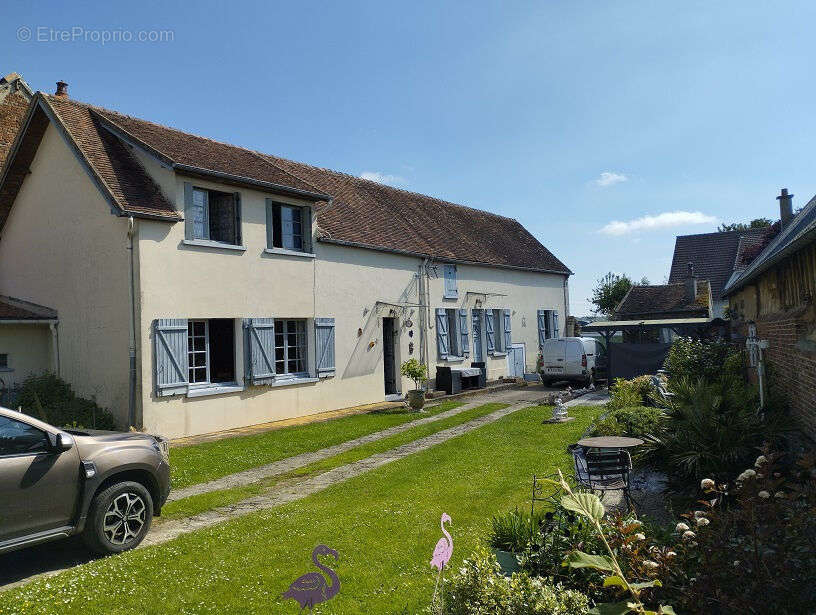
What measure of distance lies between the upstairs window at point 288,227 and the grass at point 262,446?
4413 mm

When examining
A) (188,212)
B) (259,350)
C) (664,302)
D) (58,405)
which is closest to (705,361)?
(259,350)

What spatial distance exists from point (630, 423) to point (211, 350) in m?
9.05

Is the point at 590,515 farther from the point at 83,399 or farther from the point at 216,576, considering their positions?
the point at 83,399

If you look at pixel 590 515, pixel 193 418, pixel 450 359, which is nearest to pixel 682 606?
pixel 590 515

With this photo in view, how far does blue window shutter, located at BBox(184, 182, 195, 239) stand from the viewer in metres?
12.5

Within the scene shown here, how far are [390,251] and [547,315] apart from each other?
11199 mm

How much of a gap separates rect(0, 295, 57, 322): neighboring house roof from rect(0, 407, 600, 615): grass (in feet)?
28.3

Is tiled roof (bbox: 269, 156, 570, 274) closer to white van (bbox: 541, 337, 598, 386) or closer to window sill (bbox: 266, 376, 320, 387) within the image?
window sill (bbox: 266, 376, 320, 387)

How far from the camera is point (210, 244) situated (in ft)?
42.1

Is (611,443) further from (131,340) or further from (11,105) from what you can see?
(11,105)

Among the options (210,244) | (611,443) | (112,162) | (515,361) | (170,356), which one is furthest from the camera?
(515,361)

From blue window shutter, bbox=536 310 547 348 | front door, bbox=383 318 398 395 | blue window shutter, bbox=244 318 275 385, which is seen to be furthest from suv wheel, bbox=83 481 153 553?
blue window shutter, bbox=536 310 547 348

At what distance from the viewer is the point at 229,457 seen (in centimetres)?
1045

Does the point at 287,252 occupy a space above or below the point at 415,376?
above
